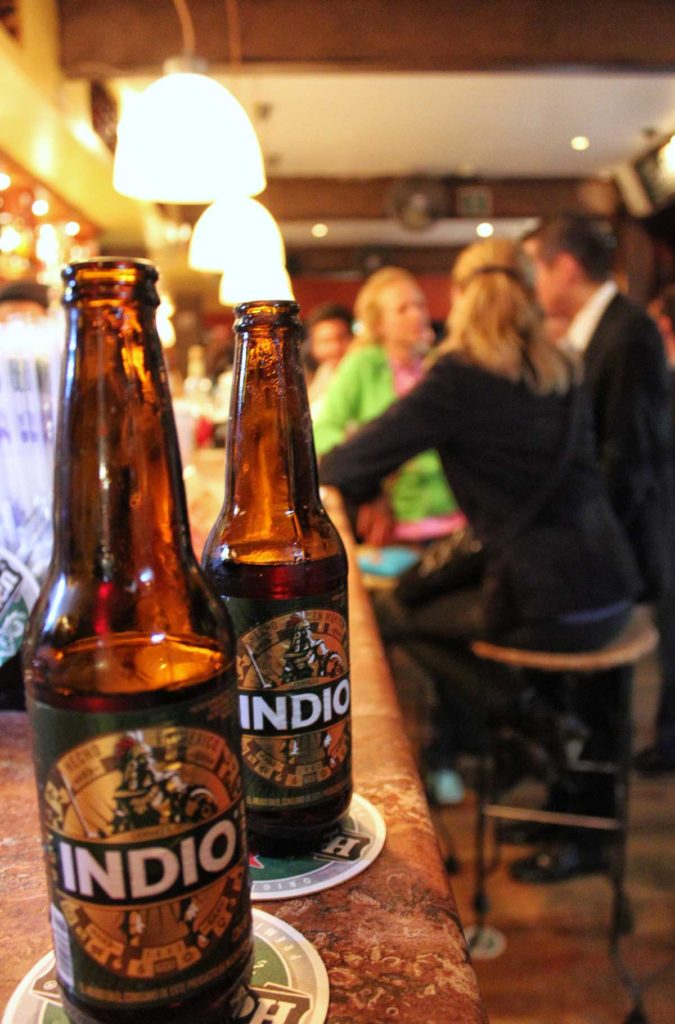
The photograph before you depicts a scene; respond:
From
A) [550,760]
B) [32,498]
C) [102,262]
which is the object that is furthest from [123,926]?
[550,760]

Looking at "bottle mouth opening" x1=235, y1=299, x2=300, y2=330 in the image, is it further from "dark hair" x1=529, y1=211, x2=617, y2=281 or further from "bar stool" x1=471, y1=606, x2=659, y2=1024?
"dark hair" x1=529, y1=211, x2=617, y2=281

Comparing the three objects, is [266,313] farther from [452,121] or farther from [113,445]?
[452,121]

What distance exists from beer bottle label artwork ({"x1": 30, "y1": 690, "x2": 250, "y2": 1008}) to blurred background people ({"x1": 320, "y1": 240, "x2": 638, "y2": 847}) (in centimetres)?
123

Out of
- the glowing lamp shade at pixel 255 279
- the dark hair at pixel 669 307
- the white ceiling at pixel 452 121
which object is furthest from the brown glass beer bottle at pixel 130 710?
the white ceiling at pixel 452 121

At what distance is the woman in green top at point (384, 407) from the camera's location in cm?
A: 240

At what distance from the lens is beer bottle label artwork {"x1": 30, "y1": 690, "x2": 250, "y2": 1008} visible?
1.08 ft

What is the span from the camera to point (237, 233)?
2098mm

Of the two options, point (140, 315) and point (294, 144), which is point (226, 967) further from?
point (294, 144)

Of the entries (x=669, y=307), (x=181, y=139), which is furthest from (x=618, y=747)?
(x=669, y=307)

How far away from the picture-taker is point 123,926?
337 mm

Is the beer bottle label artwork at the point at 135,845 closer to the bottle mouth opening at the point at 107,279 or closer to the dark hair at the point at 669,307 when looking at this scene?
the bottle mouth opening at the point at 107,279

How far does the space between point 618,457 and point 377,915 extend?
1.72 m

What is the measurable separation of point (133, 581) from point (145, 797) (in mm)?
100

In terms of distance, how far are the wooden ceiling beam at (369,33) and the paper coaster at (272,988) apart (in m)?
3.52
